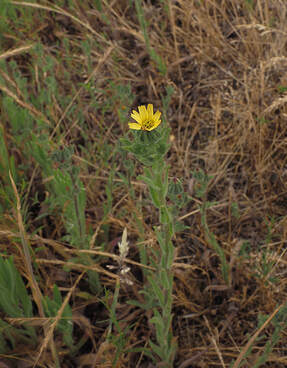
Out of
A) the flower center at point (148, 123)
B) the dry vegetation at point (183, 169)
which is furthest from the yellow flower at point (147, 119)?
the dry vegetation at point (183, 169)

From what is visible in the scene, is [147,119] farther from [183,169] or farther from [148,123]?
[183,169]

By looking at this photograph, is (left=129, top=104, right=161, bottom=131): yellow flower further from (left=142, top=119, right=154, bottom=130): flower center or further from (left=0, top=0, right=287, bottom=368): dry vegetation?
(left=0, top=0, right=287, bottom=368): dry vegetation

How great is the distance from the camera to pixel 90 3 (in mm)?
3135

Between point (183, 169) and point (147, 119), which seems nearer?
point (147, 119)

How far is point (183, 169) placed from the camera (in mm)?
2307

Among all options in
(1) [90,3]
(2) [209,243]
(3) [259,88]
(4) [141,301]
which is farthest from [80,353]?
(1) [90,3]

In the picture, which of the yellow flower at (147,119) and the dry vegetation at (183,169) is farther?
the dry vegetation at (183,169)

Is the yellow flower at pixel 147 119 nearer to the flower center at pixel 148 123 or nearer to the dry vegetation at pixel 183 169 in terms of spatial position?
the flower center at pixel 148 123

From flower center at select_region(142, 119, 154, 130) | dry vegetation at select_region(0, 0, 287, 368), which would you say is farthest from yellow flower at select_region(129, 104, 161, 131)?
dry vegetation at select_region(0, 0, 287, 368)

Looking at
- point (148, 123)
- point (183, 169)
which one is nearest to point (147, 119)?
point (148, 123)

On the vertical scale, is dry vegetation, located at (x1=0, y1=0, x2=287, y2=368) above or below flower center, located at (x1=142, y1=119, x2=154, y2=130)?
below

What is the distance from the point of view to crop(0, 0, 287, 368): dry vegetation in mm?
1806

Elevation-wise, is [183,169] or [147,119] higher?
[147,119]

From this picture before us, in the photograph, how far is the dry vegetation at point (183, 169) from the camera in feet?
5.92
